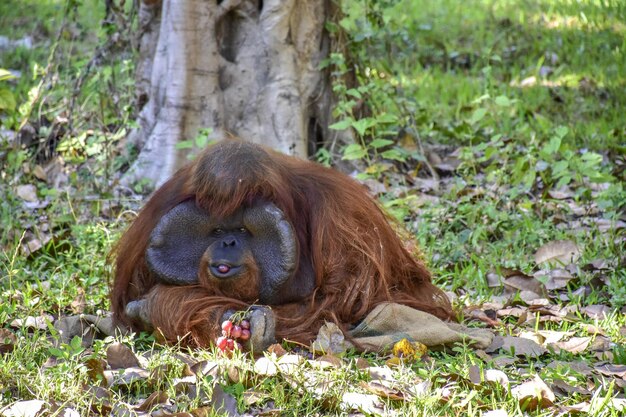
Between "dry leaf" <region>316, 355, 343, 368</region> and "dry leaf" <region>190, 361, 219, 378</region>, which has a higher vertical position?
"dry leaf" <region>316, 355, 343, 368</region>

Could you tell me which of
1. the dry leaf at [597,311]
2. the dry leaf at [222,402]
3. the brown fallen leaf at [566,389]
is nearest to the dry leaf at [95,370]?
the dry leaf at [222,402]

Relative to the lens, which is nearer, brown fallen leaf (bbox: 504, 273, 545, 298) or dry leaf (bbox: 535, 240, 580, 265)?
brown fallen leaf (bbox: 504, 273, 545, 298)

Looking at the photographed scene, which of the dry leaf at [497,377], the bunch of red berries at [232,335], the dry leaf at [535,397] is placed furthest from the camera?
the bunch of red berries at [232,335]

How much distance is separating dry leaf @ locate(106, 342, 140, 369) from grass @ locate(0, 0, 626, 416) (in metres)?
0.04

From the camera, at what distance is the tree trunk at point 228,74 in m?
4.73

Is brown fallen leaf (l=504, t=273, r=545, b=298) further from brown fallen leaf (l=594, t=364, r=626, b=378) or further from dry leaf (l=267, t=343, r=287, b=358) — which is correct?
dry leaf (l=267, t=343, r=287, b=358)

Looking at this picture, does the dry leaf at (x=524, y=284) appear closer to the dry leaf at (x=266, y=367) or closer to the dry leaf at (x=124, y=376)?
the dry leaf at (x=266, y=367)

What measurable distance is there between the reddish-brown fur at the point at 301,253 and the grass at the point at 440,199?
0.56ft

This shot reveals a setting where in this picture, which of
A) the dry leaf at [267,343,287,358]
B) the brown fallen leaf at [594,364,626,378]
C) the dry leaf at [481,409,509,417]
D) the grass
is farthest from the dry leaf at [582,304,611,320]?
the dry leaf at [267,343,287,358]

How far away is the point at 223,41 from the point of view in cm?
495

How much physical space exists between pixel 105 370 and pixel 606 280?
6.56 feet

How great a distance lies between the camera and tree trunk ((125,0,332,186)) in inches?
186

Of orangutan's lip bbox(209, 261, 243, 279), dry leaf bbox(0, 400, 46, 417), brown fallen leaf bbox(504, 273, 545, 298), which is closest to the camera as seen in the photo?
dry leaf bbox(0, 400, 46, 417)

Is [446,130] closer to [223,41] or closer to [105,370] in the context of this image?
[223,41]
